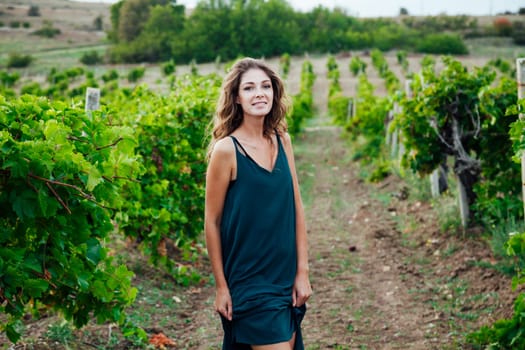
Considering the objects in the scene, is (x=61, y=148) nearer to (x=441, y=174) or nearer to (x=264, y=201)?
(x=264, y=201)

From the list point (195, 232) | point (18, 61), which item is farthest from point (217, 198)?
point (18, 61)

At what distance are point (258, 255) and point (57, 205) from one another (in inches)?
35.1

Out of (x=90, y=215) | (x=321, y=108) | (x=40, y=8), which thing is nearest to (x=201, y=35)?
(x=40, y=8)

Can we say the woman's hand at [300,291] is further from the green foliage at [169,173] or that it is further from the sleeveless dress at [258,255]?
Answer: the green foliage at [169,173]

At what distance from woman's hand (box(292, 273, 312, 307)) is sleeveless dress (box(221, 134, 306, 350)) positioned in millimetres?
32

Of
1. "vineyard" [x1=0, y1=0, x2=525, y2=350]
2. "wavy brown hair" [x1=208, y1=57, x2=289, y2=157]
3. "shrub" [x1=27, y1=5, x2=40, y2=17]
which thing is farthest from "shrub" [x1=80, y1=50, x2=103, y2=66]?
"wavy brown hair" [x1=208, y1=57, x2=289, y2=157]

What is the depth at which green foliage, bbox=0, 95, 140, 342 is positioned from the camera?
104 inches

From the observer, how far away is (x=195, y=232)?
6.98 metres

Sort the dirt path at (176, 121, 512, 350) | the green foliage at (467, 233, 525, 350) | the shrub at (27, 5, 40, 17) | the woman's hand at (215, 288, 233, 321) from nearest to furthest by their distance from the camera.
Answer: the woman's hand at (215, 288, 233, 321) < the green foliage at (467, 233, 525, 350) < the dirt path at (176, 121, 512, 350) < the shrub at (27, 5, 40, 17)

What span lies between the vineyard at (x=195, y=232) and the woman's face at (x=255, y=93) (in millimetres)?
389

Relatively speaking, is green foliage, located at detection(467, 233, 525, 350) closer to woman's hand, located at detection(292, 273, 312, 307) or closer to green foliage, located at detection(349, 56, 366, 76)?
woman's hand, located at detection(292, 273, 312, 307)

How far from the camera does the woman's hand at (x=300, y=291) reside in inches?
112

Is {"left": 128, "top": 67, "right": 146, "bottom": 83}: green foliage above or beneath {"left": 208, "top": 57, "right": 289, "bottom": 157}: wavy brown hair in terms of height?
above

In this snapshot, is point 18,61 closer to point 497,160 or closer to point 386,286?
point 497,160
